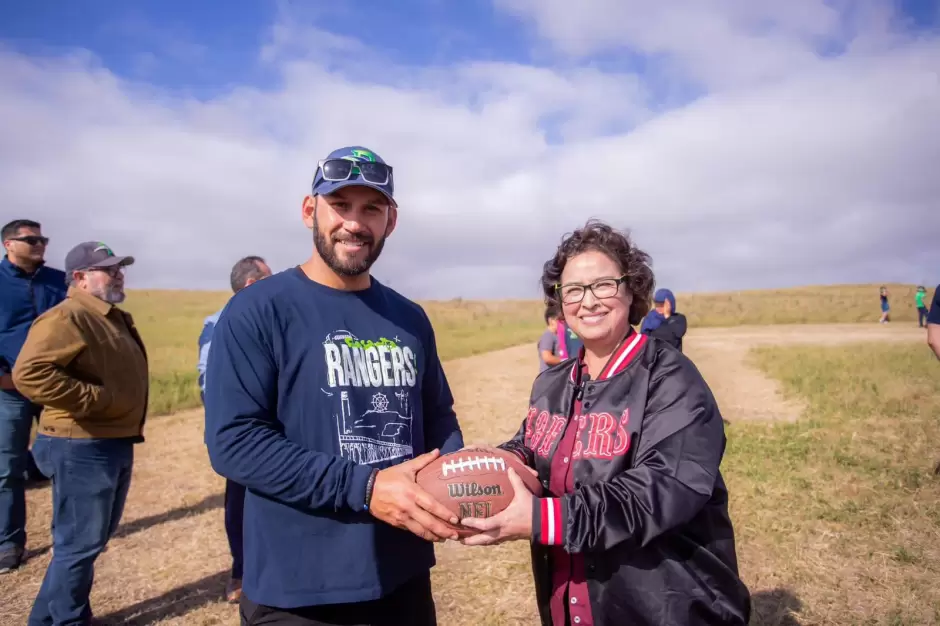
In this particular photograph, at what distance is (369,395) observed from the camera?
262 centimetres

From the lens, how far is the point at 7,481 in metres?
5.64

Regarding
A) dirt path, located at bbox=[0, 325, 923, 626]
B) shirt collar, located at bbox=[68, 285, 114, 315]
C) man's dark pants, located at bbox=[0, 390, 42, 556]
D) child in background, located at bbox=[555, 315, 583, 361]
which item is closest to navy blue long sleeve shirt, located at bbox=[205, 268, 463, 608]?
shirt collar, located at bbox=[68, 285, 114, 315]

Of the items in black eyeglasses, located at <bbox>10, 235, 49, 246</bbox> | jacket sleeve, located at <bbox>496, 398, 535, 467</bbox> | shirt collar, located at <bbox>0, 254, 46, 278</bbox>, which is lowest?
jacket sleeve, located at <bbox>496, 398, 535, 467</bbox>

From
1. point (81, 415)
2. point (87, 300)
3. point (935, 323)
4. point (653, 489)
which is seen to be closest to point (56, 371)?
point (81, 415)

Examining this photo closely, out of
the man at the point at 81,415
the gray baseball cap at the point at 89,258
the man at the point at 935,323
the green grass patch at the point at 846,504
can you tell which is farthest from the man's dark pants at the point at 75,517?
the man at the point at 935,323

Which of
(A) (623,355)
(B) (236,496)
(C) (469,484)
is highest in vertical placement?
(A) (623,355)

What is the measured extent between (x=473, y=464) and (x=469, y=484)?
0.10 meters

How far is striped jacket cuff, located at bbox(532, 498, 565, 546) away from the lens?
2.30m

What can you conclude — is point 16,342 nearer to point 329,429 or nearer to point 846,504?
point 329,429

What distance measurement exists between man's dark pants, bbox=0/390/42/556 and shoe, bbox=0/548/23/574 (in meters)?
0.02

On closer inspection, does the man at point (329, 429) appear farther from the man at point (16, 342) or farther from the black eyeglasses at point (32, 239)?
the black eyeglasses at point (32, 239)

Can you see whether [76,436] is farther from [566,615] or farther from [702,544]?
[702,544]

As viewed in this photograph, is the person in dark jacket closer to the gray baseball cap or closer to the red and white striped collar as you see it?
the red and white striped collar

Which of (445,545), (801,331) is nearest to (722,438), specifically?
(445,545)
